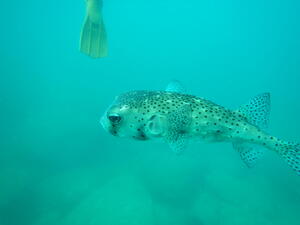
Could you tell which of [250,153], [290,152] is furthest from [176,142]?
[290,152]

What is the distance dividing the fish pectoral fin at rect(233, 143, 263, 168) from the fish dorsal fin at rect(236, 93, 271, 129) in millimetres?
308

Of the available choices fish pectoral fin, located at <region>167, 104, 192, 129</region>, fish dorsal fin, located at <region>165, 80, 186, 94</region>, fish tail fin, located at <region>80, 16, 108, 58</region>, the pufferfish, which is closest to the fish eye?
the pufferfish

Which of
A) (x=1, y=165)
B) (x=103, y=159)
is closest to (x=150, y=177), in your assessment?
(x=103, y=159)

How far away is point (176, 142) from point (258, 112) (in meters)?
1.21

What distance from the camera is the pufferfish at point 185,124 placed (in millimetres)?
3410

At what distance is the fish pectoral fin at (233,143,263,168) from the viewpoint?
3703mm

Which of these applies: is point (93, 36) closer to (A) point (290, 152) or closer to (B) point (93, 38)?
(B) point (93, 38)

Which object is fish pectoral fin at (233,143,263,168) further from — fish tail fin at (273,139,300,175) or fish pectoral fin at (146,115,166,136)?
fish pectoral fin at (146,115,166,136)

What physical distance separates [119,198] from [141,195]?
0.72m

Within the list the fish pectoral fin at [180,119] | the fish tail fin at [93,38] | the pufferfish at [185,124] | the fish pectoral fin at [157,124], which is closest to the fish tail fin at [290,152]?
the pufferfish at [185,124]

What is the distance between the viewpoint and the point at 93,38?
700 cm

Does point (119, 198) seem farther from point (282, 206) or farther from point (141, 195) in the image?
point (282, 206)

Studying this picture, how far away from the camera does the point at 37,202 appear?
30.1 ft

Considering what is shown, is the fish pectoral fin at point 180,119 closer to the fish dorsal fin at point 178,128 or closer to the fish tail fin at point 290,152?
the fish dorsal fin at point 178,128
